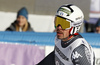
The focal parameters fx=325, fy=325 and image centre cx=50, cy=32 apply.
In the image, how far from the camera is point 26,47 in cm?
518

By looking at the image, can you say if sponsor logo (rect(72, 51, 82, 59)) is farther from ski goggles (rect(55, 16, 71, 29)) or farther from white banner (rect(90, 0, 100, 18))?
white banner (rect(90, 0, 100, 18))

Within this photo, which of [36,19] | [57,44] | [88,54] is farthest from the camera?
[36,19]

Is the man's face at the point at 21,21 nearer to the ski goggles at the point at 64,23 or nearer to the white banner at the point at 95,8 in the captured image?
the ski goggles at the point at 64,23

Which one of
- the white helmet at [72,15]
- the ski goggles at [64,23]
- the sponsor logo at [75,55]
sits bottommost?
the sponsor logo at [75,55]

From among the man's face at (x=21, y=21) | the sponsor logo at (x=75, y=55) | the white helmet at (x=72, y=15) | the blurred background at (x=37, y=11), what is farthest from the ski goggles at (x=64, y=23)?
the blurred background at (x=37, y=11)

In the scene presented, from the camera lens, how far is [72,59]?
143 inches

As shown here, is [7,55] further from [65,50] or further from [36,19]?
[36,19]

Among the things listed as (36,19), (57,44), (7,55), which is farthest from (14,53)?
(36,19)

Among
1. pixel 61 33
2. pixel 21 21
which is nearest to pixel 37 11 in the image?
pixel 21 21

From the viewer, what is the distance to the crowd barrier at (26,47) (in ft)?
16.5

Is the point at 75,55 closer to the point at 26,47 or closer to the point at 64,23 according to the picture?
the point at 64,23

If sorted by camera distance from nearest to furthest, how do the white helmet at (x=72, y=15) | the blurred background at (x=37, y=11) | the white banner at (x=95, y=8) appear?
1. the white helmet at (x=72, y=15)
2. the blurred background at (x=37, y=11)
3. the white banner at (x=95, y=8)

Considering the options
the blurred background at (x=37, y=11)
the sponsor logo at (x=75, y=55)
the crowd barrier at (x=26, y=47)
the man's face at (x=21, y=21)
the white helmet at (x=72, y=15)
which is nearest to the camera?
the sponsor logo at (x=75, y=55)

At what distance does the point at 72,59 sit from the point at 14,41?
182cm
